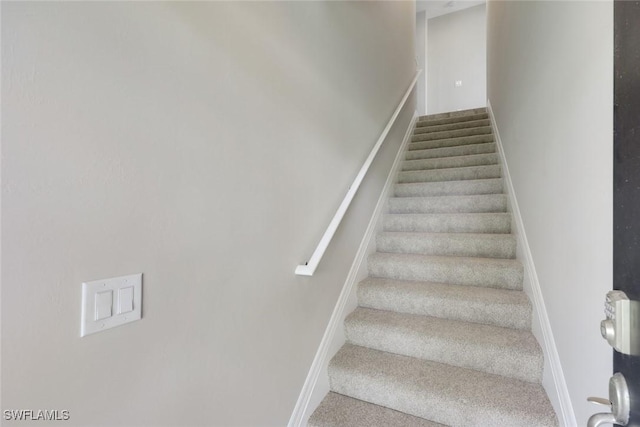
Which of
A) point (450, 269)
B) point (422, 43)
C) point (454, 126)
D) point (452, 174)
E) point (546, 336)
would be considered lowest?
point (546, 336)

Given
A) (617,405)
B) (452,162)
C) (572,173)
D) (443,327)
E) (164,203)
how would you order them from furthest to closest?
(452,162) → (443,327) → (572,173) → (164,203) → (617,405)

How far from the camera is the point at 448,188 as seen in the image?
2568mm

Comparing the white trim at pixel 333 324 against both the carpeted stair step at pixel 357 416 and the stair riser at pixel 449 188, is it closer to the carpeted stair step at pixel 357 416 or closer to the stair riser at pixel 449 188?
the carpeted stair step at pixel 357 416

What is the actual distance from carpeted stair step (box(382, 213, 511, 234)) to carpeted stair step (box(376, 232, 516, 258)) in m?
0.11

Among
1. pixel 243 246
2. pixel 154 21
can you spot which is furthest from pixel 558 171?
pixel 154 21

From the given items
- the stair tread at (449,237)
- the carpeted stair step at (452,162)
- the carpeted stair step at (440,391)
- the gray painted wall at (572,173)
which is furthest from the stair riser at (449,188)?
the carpeted stair step at (440,391)

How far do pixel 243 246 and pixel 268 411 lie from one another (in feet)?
2.22

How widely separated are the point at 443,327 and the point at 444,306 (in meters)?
0.14

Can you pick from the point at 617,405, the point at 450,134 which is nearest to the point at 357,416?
the point at 617,405

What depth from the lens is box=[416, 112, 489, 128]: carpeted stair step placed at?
3.62 metres

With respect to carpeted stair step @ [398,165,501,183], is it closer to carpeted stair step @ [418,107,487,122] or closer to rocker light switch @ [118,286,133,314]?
carpeted stair step @ [418,107,487,122]

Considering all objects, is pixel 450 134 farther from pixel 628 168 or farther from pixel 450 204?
pixel 628 168

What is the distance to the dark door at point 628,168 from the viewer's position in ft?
1.51

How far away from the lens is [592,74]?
2.78 feet
